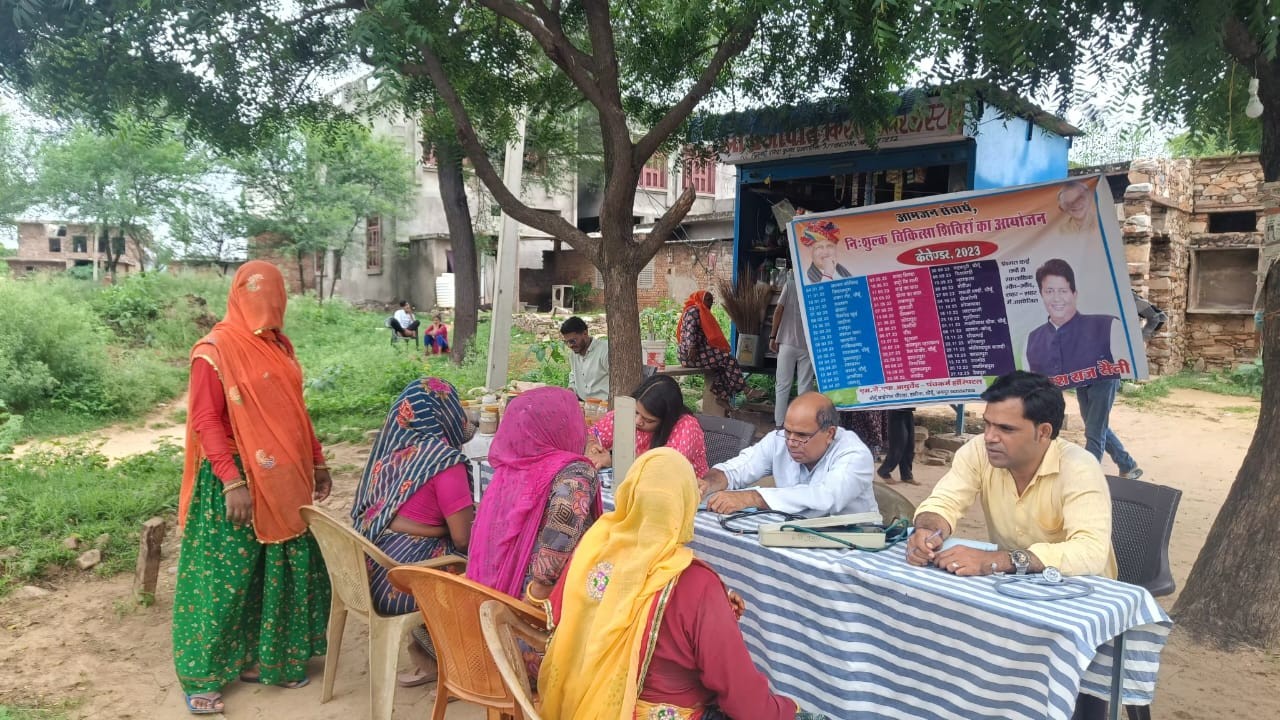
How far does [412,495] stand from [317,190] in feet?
67.7

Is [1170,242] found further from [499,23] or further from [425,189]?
[425,189]

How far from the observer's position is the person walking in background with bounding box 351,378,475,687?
2.98 m

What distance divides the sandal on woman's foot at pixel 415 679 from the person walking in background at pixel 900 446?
418cm

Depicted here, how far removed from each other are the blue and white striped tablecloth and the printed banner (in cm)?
254

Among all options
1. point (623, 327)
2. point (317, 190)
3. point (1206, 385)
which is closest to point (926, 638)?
point (623, 327)

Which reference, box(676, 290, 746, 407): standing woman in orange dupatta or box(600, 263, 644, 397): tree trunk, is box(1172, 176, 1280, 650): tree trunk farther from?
box(676, 290, 746, 407): standing woman in orange dupatta

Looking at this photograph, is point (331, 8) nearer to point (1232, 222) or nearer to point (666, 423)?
point (666, 423)

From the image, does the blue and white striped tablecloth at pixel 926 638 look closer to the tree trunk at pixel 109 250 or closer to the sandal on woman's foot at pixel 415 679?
the sandal on woman's foot at pixel 415 679

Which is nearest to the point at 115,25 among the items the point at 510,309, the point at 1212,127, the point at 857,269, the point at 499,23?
the point at 499,23

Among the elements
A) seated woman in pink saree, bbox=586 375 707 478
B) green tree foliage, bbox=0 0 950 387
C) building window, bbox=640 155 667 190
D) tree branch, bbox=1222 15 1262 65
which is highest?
building window, bbox=640 155 667 190

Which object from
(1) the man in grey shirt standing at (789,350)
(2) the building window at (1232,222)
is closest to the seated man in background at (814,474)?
(1) the man in grey shirt standing at (789,350)

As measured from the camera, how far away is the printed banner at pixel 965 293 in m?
4.32

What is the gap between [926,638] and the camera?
7.05 feet

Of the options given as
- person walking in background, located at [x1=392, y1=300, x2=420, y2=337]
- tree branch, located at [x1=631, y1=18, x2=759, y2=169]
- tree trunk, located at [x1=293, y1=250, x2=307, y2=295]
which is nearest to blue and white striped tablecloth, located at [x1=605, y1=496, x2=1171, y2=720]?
tree branch, located at [x1=631, y1=18, x2=759, y2=169]
